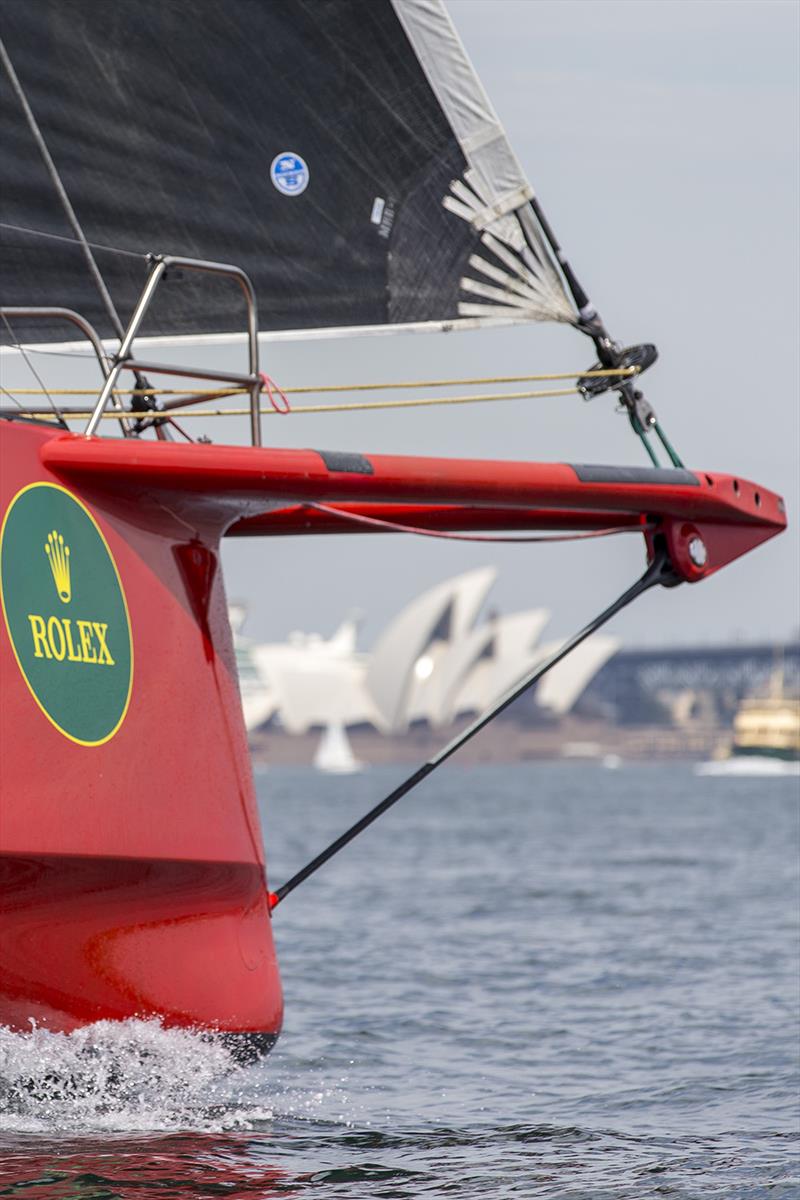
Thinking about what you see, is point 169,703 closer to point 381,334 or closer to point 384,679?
point 381,334

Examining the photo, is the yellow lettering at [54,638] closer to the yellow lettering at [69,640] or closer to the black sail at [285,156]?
the yellow lettering at [69,640]

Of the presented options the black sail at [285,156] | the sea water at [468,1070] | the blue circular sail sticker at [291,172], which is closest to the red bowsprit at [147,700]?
the sea water at [468,1070]

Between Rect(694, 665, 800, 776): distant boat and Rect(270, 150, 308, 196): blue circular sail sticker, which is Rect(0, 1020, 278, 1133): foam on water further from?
Rect(694, 665, 800, 776): distant boat

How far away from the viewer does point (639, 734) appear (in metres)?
118

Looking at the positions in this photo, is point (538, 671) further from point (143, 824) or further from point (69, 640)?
point (69, 640)

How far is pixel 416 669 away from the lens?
3563 inches

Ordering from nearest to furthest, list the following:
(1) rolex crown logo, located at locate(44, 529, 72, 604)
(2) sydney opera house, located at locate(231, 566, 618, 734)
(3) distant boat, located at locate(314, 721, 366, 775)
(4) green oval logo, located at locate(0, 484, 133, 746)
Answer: (4) green oval logo, located at locate(0, 484, 133, 746) < (1) rolex crown logo, located at locate(44, 529, 72, 604) < (2) sydney opera house, located at locate(231, 566, 618, 734) < (3) distant boat, located at locate(314, 721, 366, 775)

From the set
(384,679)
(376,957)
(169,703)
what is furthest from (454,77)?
(384,679)

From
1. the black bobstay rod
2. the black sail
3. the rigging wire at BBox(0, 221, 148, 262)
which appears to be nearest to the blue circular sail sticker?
the black sail

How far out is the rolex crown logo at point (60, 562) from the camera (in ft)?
16.4

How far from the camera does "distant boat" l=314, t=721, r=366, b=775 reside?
102 m

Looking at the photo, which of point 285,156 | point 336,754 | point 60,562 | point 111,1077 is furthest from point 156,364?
point 336,754

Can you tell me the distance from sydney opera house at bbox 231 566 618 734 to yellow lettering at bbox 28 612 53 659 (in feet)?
254

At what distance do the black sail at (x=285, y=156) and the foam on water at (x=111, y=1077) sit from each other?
92.9 inches
